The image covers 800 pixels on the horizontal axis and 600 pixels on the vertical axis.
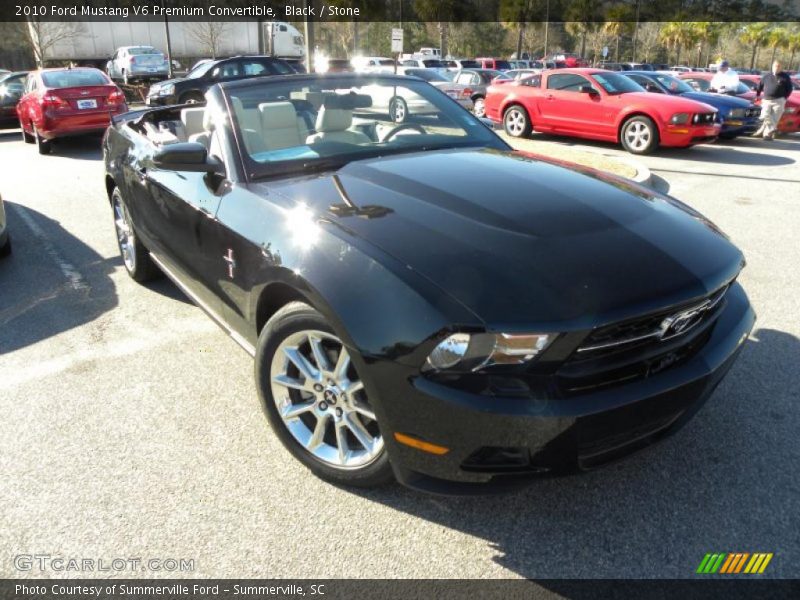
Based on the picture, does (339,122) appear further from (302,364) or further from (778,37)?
(778,37)

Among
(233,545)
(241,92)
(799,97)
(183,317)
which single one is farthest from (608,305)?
(799,97)

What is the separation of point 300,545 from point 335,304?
906 millimetres

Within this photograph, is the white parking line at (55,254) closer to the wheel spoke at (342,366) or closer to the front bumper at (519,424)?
the wheel spoke at (342,366)

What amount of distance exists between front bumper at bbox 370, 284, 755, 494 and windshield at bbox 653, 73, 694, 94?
43.4 ft

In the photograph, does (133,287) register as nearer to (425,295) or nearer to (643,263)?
(425,295)

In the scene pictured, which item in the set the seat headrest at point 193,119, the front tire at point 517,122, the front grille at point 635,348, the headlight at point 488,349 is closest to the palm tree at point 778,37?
the front tire at point 517,122

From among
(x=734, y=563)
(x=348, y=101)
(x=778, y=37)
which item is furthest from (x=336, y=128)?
(x=778, y=37)

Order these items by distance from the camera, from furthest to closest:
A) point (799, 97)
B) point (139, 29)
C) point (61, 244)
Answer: point (139, 29) < point (799, 97) < point (61, 244)

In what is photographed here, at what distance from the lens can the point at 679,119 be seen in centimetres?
1073

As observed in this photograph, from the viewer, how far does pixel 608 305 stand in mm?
1979

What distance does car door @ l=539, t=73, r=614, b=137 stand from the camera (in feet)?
38.5

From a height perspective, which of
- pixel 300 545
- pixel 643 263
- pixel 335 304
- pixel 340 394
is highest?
pixel 643 263

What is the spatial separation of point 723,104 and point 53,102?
43.3ft

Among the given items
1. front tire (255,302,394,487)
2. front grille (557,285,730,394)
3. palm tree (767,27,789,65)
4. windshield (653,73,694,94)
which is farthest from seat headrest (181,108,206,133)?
palm tree (767,27,789,65)
